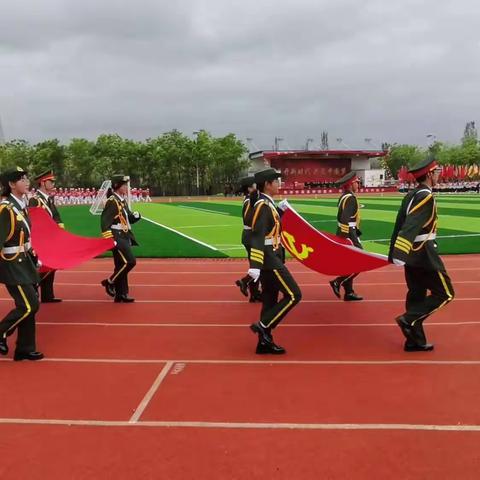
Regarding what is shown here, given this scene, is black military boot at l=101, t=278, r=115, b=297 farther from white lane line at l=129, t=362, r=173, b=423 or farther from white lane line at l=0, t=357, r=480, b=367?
white lane line at l=129, t=362, r=173, b=423

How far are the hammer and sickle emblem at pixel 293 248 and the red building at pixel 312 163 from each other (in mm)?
70751

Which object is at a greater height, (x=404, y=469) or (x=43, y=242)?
(x=43, y=242)

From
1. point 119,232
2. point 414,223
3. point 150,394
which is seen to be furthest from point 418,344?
point 119,232

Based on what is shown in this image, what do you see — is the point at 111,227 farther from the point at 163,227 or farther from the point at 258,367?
the point at 163,227

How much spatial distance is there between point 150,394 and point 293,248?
3059mm

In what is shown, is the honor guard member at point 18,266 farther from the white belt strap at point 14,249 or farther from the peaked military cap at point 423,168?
the peaked military cap at point 423,168

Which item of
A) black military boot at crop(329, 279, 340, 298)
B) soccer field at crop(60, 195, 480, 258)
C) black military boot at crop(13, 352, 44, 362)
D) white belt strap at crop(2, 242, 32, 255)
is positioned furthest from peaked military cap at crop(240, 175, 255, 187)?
soccer field at crop(60, 195, 480, 258)

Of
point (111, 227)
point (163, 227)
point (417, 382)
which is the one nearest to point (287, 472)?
point (417, 382)

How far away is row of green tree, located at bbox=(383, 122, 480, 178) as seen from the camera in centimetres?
8800

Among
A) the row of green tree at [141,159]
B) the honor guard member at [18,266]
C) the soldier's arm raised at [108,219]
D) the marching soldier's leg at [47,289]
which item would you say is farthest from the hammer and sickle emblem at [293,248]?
the row of green tree at [141,159]

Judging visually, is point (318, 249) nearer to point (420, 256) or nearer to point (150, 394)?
point (420, 256)

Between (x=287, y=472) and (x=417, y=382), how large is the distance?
76.8 inches

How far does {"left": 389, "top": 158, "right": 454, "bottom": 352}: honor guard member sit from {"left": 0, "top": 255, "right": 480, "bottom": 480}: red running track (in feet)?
1.06

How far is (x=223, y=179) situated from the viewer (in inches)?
2798
